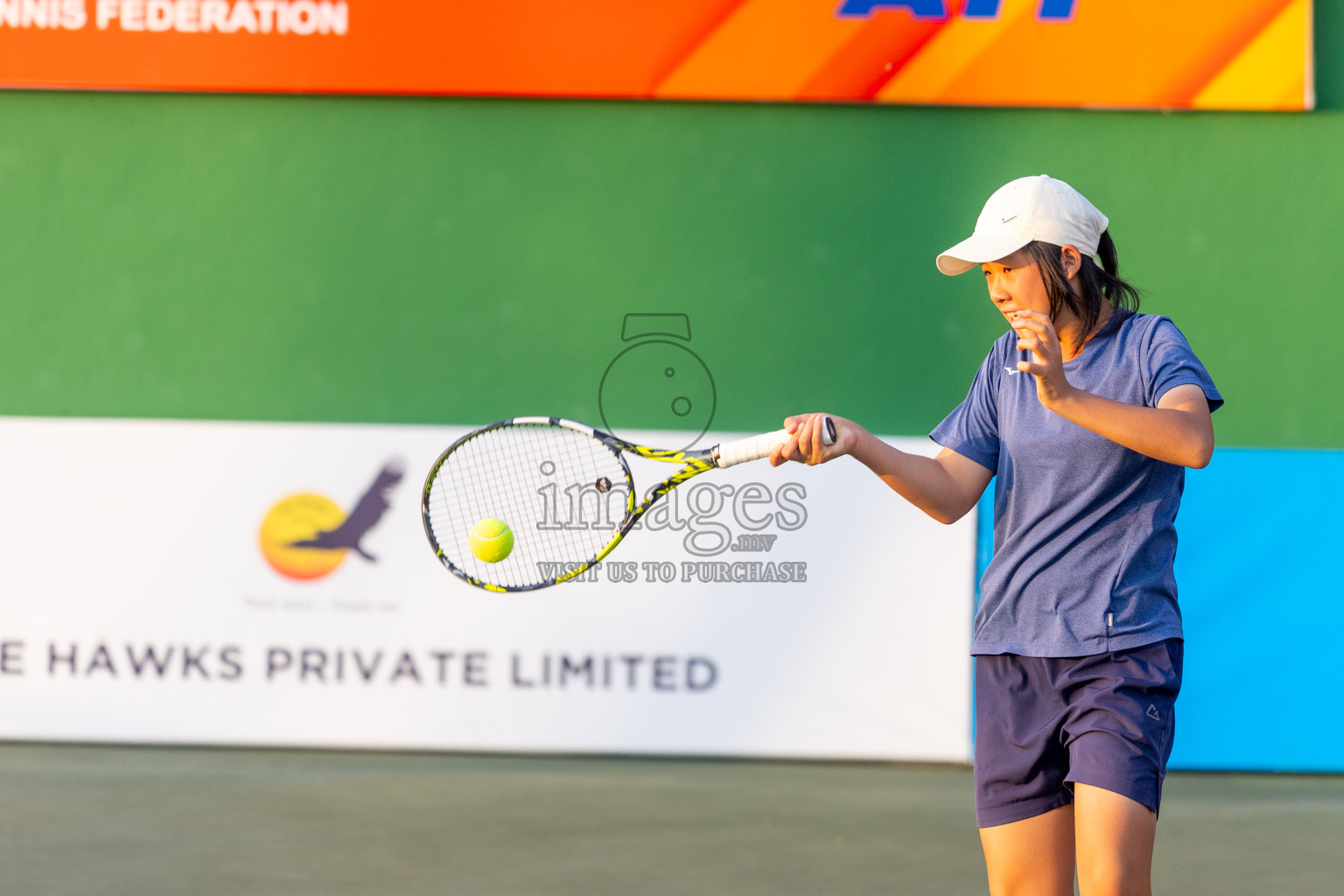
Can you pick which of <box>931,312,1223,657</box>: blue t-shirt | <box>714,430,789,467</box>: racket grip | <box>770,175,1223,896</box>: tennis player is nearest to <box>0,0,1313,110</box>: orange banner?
<box>714,430,789,467</box>: racket grip

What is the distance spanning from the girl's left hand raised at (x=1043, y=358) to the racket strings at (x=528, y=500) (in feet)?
5.68

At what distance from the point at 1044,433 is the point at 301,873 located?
224 cm

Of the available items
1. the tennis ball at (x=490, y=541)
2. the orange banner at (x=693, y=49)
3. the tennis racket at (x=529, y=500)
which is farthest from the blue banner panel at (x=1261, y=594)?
the tennis ball at (x=490, y=541)

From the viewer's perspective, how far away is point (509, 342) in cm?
452

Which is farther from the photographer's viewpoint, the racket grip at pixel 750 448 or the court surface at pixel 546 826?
the court surface at pixel 546 826

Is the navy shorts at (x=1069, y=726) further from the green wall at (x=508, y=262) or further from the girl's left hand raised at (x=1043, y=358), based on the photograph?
the green wall at (x=508, y=262)

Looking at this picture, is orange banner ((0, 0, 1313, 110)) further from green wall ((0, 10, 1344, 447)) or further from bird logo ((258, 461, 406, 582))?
bird logo ((258, 461, 406, 582))

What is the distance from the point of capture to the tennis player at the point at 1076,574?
68.3 inches

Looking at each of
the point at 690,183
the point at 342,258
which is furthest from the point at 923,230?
the point at 342,258

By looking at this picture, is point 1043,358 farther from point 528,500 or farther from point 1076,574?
point 528,500

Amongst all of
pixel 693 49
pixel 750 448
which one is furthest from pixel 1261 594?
pixel 750 448

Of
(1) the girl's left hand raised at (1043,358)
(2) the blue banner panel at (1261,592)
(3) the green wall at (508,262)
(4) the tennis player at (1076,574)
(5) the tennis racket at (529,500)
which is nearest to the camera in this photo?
(1) the girl's left hand raised at (1043,358)

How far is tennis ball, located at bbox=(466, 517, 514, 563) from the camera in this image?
3146 mm

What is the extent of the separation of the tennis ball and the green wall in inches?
52.1
